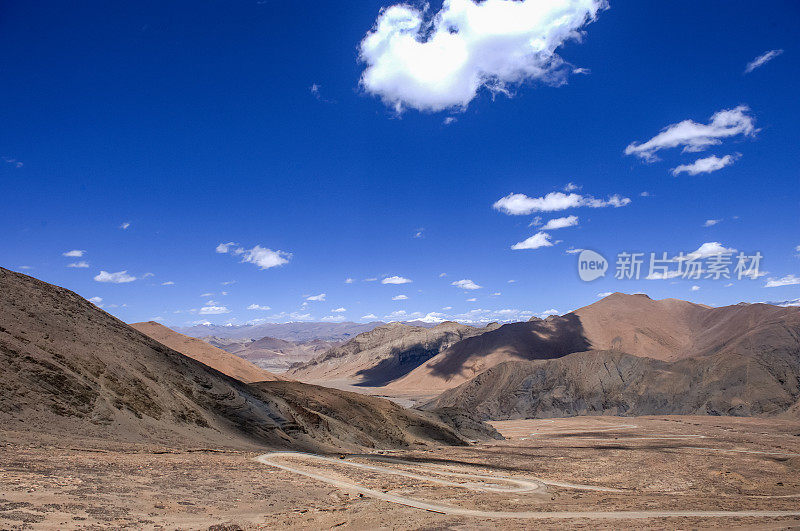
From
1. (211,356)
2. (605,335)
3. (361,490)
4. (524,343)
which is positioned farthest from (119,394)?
(605,335)

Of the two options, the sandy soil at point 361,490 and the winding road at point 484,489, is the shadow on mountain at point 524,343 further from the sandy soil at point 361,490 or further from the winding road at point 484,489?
the winding road at point 484,489

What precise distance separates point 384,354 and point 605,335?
76183 millimetres

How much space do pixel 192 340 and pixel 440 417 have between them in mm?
51100

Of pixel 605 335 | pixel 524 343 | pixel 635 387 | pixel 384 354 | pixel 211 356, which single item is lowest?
pixel 635 387

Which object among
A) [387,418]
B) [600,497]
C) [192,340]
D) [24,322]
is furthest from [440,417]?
[192,340]

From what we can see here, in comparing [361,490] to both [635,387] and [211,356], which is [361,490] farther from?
[635,387]

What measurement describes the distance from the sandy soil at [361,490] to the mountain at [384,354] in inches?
4962

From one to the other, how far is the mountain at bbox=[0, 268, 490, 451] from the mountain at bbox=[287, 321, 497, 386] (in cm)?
11647

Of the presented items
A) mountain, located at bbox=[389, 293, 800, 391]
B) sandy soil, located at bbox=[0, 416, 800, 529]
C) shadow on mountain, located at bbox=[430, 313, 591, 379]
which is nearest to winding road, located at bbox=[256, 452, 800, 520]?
sandy soil, located at bbox=[0, 416, 800, 529]

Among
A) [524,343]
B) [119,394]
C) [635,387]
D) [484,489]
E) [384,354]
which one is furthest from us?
[384,354]

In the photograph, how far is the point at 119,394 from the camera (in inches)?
960

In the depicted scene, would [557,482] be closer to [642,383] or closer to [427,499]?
[427,499]

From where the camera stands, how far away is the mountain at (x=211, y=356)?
73.0m

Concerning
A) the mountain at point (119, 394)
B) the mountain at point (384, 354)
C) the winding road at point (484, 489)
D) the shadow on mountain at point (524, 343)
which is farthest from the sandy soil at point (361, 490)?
the mountain at point (384, 354)
